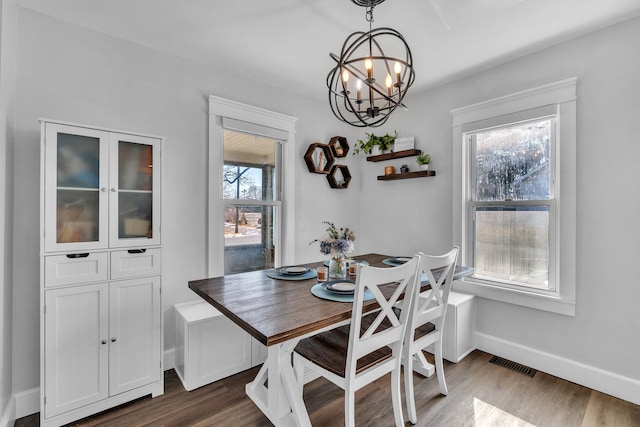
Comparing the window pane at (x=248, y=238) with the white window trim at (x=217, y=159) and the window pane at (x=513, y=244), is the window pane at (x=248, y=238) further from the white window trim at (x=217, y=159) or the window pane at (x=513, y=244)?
the window pane at (x=513, y=244)

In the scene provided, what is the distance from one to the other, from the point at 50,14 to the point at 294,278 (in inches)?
94.9

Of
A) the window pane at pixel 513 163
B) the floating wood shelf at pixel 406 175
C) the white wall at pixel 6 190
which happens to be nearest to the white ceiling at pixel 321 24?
the white wall at pixel 6 190

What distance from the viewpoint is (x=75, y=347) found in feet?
6.15

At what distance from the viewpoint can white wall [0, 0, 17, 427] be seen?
1.71 meters

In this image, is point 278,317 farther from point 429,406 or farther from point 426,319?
point 429,406

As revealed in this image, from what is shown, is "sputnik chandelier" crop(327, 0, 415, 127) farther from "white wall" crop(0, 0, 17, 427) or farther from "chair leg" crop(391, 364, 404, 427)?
"white wall" crop(0, 0, 17, 427)

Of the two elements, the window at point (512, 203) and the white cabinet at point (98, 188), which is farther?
the window at point (512, 203)

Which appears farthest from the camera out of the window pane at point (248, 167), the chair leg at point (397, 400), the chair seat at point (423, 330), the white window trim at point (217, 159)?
the window pane at point (248, 167)

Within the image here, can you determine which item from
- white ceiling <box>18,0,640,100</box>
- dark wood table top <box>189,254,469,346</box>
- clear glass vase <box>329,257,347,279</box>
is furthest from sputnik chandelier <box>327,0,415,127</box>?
dark wood table top <box>189,254,469,346</box>

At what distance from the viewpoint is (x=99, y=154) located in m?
1.96

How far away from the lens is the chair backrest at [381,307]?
141cm

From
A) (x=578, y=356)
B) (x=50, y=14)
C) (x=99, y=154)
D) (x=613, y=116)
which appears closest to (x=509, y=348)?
(x=578, y=356)

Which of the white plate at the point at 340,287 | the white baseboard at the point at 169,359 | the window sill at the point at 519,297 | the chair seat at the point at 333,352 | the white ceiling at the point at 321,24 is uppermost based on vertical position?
the white ceiling at the point at 321,24

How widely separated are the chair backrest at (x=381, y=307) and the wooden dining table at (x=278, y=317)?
75 millimetres
